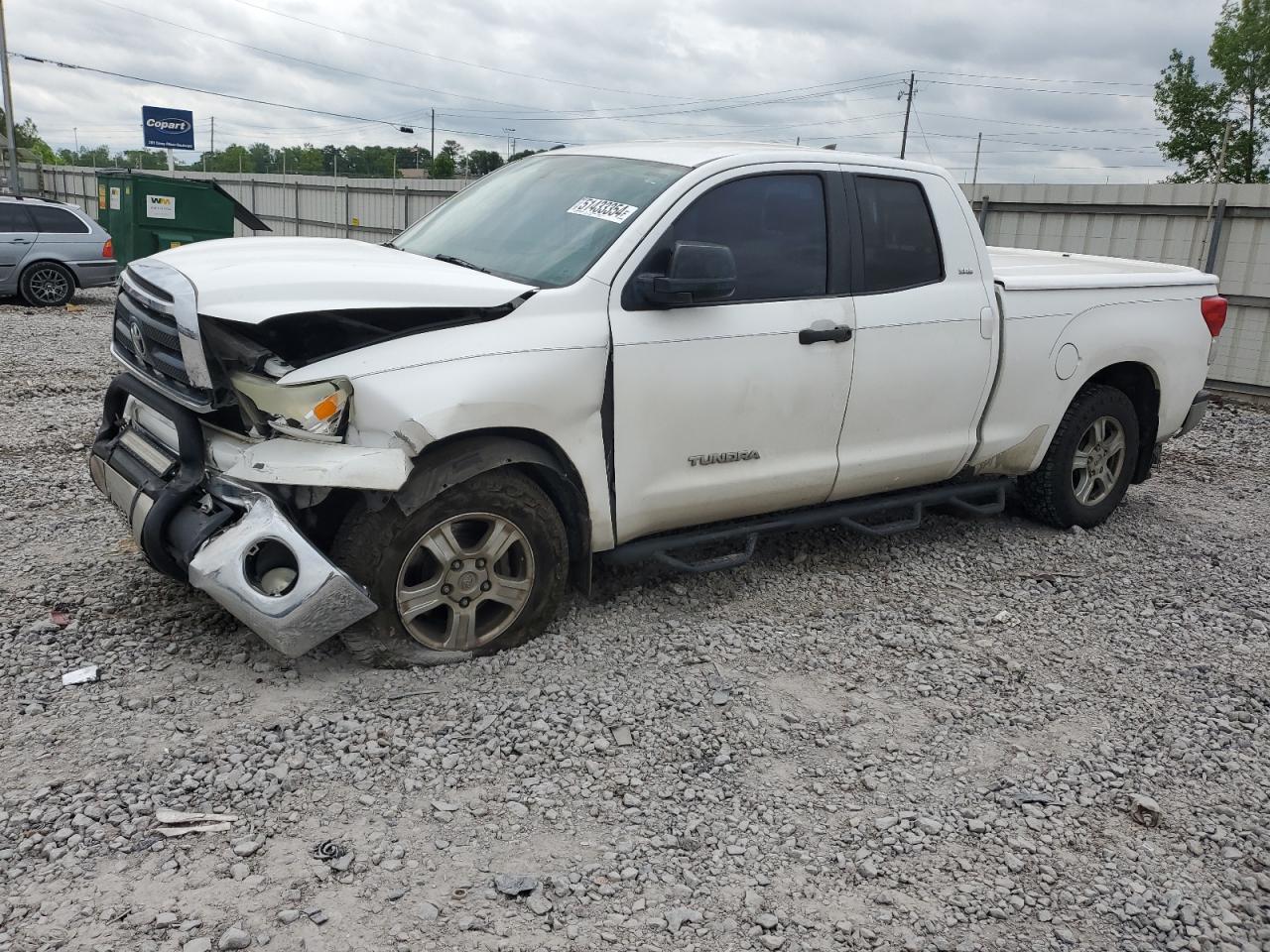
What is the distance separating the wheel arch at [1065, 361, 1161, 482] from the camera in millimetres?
6080

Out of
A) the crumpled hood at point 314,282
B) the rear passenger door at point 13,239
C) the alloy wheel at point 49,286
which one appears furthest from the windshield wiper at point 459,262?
the alloy wheel at point 49,286

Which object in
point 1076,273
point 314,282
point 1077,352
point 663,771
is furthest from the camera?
point 1076,273

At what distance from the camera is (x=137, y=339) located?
4.11 metres

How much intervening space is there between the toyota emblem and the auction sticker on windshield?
1712 mm

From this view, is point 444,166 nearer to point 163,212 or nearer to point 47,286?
point 163,212

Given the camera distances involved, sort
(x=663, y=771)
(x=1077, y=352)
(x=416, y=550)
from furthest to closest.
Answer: (x=1077, y=352) < (x=416, y=550) < (x=663, y=771)

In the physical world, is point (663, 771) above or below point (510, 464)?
below

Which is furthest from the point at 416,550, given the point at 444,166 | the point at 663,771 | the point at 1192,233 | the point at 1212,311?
the point at 444,166

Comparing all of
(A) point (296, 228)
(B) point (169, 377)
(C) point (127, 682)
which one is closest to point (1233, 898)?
(C) point (127, 682)

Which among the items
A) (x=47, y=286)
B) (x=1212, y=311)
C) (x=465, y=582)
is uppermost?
(x=1212, y=311)

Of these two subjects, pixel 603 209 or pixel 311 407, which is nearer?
pixel 311 407

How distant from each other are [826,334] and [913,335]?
1.85ft

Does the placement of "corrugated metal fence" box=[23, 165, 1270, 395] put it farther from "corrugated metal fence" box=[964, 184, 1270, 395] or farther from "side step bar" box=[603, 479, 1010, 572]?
"side step bar" box=[603, 479, 1010, 572]

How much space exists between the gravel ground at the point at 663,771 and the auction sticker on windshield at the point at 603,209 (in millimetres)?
1632
